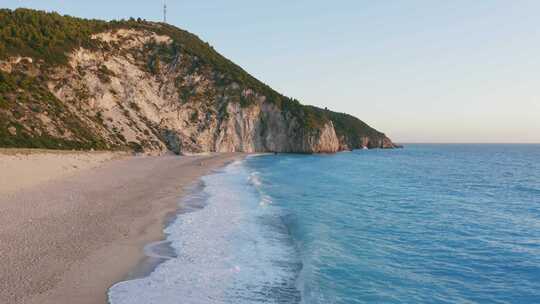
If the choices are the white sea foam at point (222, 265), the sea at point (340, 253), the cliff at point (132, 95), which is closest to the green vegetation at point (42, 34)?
the cliff at point (132, 95)

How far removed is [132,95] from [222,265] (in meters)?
66.1

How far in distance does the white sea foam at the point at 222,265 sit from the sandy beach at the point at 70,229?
2.61 feet

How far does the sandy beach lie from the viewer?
8.31 m

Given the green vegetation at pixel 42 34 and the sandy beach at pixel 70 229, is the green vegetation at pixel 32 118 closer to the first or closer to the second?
the green vegetation at pixel 42 34

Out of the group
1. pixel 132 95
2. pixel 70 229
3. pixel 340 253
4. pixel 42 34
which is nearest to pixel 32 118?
pixel 132 95

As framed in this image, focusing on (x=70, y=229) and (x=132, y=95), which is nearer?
(x=70, y=229)

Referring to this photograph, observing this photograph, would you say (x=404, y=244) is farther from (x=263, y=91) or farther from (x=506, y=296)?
(x=263, y=91)

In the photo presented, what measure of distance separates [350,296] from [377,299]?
633mm

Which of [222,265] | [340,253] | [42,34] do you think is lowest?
[340,253]

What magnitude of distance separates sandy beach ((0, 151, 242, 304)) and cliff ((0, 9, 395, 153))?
2502 centimetres

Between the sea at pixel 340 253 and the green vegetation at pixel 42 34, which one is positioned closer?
the sea at pixel 340 253

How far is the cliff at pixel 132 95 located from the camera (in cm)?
5091

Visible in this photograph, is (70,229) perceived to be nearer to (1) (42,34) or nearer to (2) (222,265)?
(2) (222,265)

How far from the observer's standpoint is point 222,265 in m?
10.6
